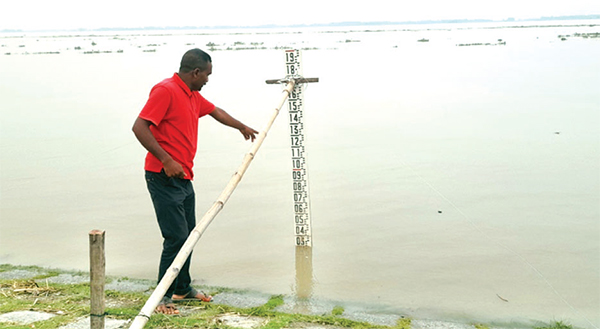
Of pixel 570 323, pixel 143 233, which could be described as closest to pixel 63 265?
pixel 143 233

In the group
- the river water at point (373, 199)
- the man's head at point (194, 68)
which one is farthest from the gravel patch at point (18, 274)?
the man's head at point (194, 68)

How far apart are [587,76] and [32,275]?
1618cm

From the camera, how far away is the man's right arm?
3.72m

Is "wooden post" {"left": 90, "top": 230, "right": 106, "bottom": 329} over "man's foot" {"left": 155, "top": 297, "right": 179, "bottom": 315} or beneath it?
over

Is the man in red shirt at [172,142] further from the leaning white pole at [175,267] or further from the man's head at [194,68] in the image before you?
the leaning white pole at [175,267]

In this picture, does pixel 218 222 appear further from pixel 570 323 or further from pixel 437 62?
pixel 437 62

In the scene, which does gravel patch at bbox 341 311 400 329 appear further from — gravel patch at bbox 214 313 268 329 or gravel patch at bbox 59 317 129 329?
gravel patch at bbox 59 317 129 329

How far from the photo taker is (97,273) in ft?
9.41

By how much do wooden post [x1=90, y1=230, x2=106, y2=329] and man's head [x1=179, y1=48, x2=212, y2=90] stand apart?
1.44 m

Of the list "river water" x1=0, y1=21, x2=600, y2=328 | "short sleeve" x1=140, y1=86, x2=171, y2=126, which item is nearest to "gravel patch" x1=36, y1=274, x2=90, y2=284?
"river water" x1=0, y1=21, x2=600, y2=328

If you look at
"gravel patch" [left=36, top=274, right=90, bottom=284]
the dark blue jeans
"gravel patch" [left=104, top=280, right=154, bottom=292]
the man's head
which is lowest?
"gravel patch" [left=104, top=280, right=154, bottom=292]

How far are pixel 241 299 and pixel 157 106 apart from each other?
1622mm

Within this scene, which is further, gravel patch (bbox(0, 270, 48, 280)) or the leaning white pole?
gravel patch (bbox(0, 270, 48, 280))

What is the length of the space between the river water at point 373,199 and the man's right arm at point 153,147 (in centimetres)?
166
